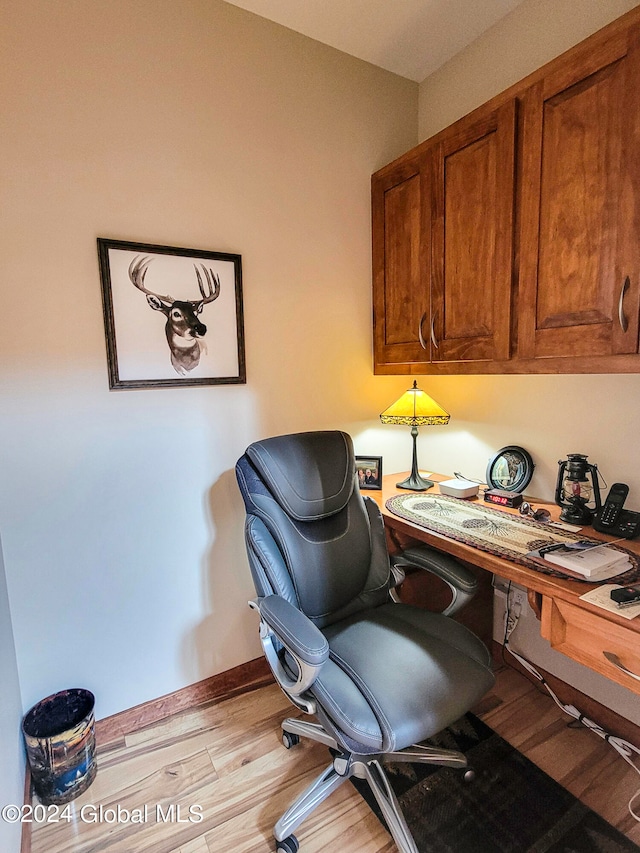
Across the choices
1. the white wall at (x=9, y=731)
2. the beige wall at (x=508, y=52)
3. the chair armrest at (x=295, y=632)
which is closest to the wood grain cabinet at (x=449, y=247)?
the beige wall at (x=508, y=52)

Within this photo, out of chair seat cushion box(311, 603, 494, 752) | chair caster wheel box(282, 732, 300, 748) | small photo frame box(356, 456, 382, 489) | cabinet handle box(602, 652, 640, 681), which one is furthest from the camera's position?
small photo frame box(356, 456, 382, 489)

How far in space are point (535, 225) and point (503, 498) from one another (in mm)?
1016

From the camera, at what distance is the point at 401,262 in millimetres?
1879

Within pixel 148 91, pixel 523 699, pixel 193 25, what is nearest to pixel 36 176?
pixel 148 91

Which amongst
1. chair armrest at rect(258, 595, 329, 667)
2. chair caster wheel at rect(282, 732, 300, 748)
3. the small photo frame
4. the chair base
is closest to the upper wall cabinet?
the small photo frame

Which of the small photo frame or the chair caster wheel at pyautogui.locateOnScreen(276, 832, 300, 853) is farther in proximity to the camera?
the small photo frame

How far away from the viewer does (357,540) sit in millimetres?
1599

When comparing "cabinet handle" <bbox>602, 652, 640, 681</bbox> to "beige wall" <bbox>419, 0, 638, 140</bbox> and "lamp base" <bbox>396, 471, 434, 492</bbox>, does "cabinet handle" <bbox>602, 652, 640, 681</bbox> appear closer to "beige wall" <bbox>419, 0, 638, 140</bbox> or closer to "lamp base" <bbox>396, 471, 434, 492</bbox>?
"lamp base" <bbox>396, 471, 434, 492</bbox>

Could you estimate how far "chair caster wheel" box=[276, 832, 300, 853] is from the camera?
1237 mm

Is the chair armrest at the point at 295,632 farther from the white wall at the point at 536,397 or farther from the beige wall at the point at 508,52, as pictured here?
the beige wall at the point at 508,52

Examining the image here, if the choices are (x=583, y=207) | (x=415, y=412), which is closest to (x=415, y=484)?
(x=415, y=412)

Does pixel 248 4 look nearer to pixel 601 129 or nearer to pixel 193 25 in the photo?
pixel 193 25

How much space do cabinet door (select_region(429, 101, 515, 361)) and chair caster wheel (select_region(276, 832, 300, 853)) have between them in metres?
1.65

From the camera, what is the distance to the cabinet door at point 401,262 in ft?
5.74
